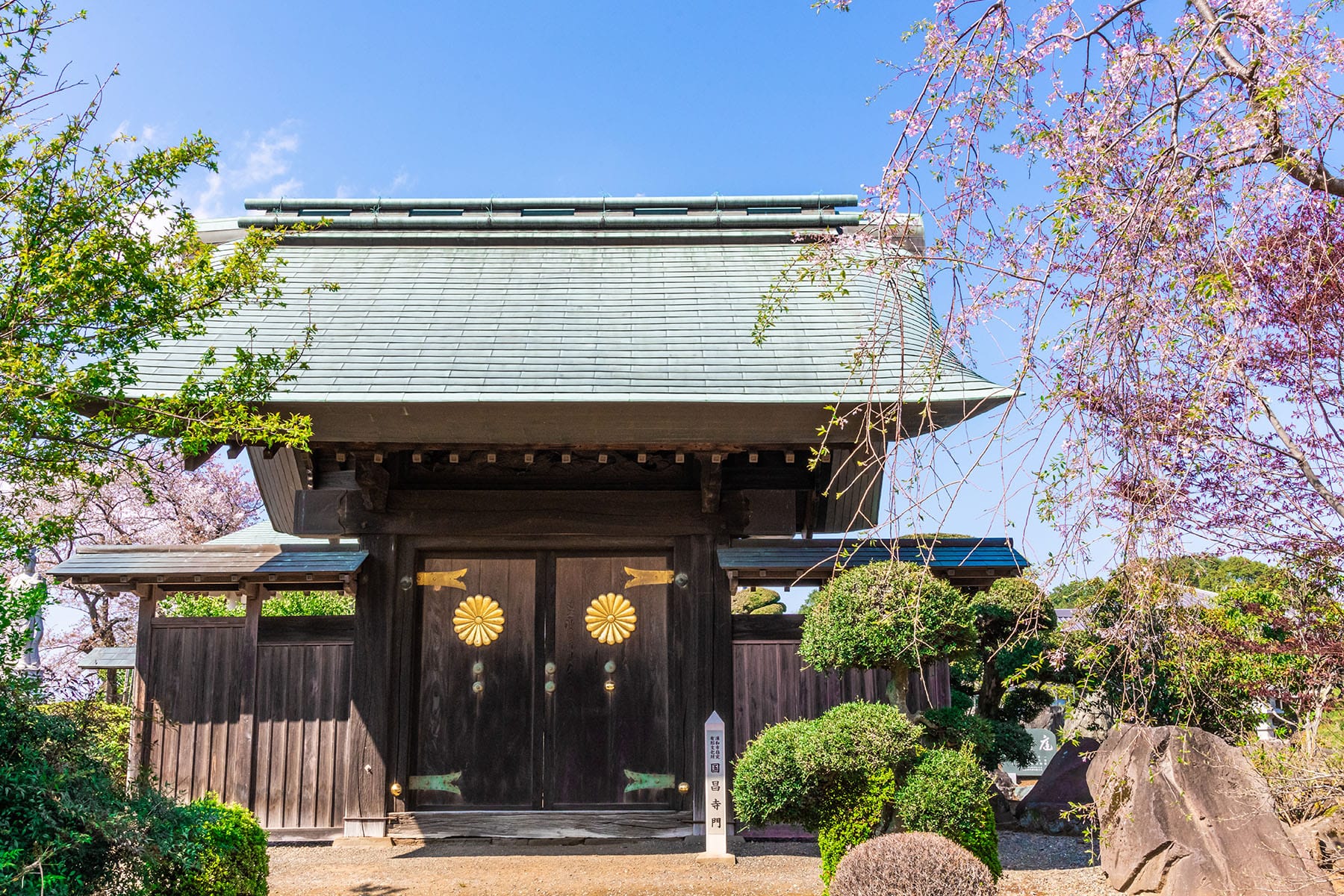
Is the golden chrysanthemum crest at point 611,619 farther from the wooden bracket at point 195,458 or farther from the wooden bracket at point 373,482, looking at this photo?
the wooden bracket at point 195,458

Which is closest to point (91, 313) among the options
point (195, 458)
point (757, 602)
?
point (195, 458)

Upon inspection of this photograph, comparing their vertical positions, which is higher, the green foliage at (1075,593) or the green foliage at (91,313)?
the green foliage at (91,313)

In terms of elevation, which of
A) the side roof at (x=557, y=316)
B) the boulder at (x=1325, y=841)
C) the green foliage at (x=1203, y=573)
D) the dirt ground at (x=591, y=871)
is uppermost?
the side roof at (x=557, y=316)

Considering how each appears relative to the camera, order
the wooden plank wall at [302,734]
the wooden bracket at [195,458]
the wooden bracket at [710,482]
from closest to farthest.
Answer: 1. the wooden bracket at [195,458]
2. the wooden bracket at [710,482]
3. the wooden plank wall at [302,734]

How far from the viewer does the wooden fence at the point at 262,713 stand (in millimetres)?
7188

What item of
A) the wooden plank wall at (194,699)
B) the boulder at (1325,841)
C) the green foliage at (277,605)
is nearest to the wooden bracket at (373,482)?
the wooden plank wall at (194,699)

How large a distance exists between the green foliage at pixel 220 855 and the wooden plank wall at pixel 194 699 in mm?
2524

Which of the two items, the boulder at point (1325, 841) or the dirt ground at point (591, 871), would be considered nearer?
the boulder at point (1325, 841)

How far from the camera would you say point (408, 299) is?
7723mm

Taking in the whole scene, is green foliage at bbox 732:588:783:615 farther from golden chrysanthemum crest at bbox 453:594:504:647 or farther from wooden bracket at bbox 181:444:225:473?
wooden bracket at bbox 181:444:225:473

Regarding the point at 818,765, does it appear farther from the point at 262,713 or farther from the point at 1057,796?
the point at 262,713

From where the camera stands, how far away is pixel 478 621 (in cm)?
742

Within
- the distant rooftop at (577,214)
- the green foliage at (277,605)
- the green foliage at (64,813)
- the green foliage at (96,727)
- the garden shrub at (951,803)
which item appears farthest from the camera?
the green foliage at (277,605)

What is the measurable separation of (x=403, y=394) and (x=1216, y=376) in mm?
4790
